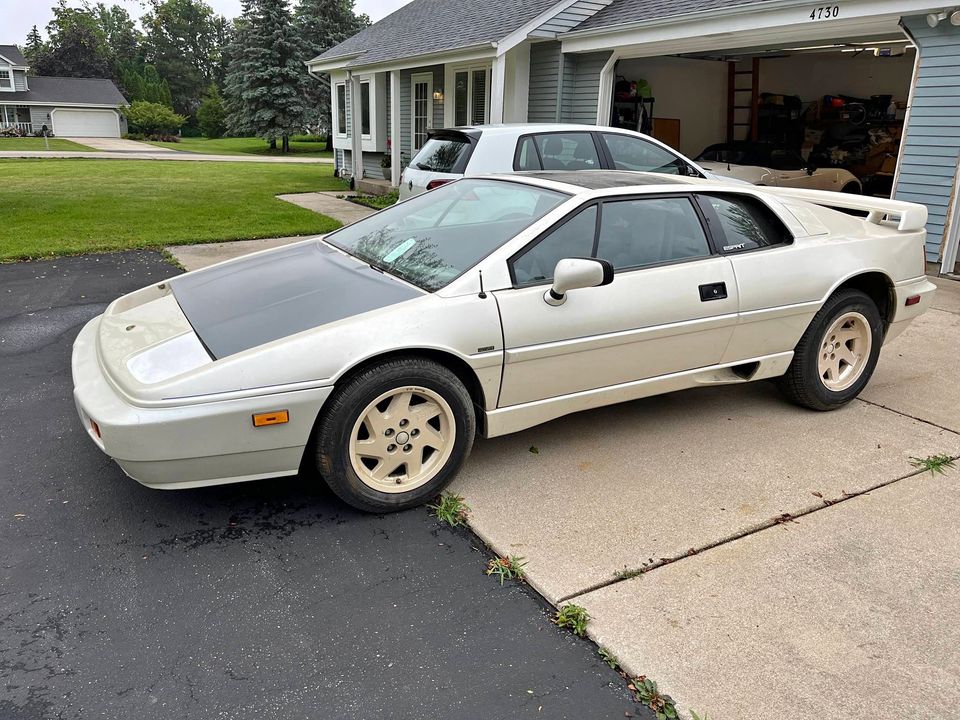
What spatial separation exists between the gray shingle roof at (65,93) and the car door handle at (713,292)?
60869mm

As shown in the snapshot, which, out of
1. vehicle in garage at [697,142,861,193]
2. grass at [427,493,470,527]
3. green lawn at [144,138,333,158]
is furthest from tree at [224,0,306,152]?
grass at [427,493,470,527]

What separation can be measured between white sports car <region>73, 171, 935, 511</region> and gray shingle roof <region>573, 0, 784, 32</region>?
21.3 feet

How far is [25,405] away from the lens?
4.54 metres

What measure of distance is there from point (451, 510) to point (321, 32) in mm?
45906

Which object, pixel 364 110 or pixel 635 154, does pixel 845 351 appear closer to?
pixel 635 154

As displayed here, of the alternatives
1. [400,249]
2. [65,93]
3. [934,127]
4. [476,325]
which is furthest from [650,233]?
[65,93]

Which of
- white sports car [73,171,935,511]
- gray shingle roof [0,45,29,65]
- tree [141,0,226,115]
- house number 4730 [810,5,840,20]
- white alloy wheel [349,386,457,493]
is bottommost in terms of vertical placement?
white alloy wheel [349,386,457,493]

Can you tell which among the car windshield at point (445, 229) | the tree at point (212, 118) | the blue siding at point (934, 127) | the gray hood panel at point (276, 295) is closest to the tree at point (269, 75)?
the tree at point (212, 118)

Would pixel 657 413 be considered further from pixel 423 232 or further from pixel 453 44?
pixel 453 44

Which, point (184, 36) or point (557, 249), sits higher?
point (184, 36)

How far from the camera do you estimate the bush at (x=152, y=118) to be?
54.1m

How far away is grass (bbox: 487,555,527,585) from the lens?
2975 millimetres

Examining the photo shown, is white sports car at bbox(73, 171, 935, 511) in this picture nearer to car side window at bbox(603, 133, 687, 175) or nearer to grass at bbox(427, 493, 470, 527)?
grass at bbox(427, 493, 470, 527)

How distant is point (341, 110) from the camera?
2116 cm
